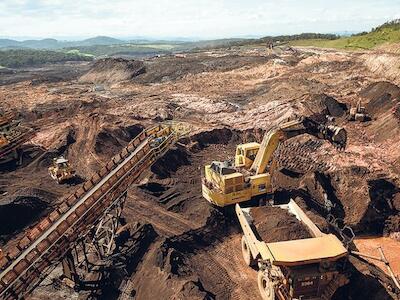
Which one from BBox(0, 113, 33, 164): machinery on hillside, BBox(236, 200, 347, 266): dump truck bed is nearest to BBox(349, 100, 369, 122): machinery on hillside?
BBox(236, 200, 347, 266): dump truck bed

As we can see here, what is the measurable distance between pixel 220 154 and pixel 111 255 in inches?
496

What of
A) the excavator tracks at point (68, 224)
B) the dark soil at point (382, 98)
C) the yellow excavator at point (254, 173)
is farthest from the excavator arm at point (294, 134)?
the dark soil at point (382, 98)

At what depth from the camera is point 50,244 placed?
42.0 feet

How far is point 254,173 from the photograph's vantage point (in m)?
18.5

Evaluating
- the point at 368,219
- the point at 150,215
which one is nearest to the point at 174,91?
the point at 150,215

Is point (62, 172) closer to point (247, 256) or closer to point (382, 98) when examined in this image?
point (247, 256)

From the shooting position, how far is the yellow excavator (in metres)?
17.0

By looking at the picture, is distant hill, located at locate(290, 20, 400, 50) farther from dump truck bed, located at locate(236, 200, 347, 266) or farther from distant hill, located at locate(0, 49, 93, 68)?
distant hill, located at locate(0, 49, 93, 68)

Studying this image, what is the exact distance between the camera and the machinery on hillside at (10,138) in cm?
2645

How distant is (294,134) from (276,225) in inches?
173

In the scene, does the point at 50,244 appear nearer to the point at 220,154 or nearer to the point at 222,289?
the point at 222,289

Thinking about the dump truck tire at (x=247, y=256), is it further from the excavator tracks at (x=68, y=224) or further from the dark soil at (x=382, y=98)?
the dark soil at (x=382, y=98)

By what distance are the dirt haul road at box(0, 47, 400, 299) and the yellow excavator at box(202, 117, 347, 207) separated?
1198 mm

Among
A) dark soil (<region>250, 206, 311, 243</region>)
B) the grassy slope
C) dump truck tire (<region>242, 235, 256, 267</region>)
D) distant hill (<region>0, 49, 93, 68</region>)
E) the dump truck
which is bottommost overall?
distant hill (<region>0, 49, 93, 68</region>)
